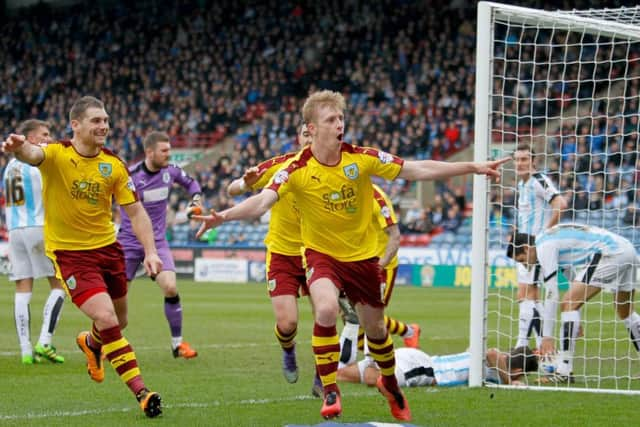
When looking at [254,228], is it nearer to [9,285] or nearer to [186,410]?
[9,285]

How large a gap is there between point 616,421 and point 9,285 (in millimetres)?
20629

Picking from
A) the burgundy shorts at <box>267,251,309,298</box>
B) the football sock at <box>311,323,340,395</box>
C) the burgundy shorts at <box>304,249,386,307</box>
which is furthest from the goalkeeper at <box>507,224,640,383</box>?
the football sock at <box>311,323,340,395</box>

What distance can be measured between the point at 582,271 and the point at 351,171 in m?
3.19

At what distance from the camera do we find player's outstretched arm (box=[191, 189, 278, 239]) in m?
6.32

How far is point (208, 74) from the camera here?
1577 inches

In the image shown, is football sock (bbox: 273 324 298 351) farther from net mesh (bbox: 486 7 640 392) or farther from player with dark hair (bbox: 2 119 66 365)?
player with dark hair (bbox: 2 119 66 365)

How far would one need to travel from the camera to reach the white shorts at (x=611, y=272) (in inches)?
362

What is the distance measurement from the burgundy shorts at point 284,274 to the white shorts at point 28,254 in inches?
131

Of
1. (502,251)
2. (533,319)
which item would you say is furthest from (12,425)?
(502,251)

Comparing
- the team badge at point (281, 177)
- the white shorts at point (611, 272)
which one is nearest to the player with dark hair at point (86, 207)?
the team badge at point (281, 177)

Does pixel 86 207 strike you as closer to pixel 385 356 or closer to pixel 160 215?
pixel 385 356

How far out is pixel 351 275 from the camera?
705cm

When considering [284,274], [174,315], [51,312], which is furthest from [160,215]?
[284,274]

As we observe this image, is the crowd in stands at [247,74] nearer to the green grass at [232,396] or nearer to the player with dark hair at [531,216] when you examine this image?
the green grass at [232,396]
